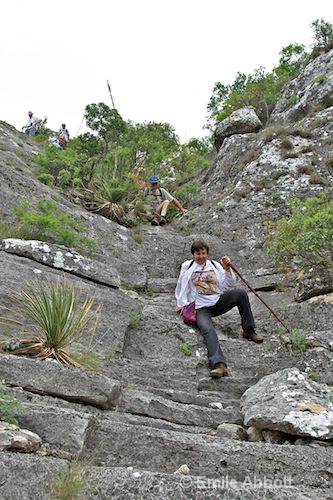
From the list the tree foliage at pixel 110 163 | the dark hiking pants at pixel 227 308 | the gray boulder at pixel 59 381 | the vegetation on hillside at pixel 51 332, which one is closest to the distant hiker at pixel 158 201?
the tree foliage at pixel 110 163

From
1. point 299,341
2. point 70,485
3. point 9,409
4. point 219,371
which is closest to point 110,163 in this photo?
point 299,341

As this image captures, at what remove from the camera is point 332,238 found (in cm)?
625

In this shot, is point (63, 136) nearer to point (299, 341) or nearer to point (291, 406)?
point (299, 341)

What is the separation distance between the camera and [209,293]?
6.05 metres

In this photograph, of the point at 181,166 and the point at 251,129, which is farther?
the point at 181,166

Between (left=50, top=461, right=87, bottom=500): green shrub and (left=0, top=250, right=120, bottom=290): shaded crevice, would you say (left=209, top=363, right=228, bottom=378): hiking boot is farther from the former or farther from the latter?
(left=50, top=461, right=87, bottom=500): green shrub

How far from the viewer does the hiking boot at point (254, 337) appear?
18.8 feet

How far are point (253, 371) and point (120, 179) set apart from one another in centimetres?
814

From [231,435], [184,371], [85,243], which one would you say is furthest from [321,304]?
[85,243]

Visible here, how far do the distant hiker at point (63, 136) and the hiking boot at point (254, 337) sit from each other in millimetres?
12930

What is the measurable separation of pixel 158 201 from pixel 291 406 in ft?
28.4

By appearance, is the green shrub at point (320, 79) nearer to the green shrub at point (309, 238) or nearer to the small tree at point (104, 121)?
the small tree at point (104, 121)

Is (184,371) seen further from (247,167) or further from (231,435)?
(247,167)

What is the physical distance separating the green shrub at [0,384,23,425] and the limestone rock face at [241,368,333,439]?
1.81 meters
